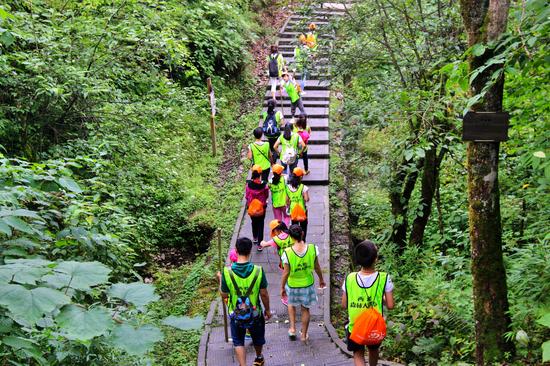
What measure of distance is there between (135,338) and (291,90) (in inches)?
515

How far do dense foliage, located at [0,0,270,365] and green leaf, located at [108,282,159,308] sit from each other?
11mm

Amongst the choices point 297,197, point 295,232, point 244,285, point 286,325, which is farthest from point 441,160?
point 244,285

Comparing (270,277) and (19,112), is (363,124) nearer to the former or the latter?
(270,277)

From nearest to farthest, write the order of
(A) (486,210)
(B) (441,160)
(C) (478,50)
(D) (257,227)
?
(C) (478,50), (A) (486,210), (B) (441,160), (D) (257,227)

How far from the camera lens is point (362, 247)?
5613 mm

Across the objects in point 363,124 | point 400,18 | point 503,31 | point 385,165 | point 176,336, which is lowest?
point 176,336

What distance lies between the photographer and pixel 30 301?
2.61 m

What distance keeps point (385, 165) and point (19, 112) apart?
5.60m

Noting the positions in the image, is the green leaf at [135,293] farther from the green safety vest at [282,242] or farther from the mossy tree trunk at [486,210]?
the green safety vest at [282,242]

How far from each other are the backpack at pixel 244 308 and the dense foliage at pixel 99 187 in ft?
3.15

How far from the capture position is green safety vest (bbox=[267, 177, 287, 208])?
9672 millimetres

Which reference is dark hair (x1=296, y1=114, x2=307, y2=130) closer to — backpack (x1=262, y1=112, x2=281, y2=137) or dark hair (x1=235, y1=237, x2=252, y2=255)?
backpack (x1=262, y1=112, x2=281, y2=137)

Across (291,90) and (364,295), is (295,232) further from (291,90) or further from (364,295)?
(291,90)

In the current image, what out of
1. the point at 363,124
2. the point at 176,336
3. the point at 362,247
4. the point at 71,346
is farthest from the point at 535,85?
the point at 176,336
